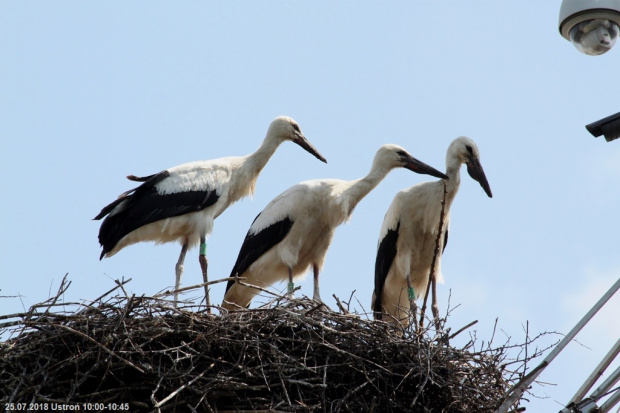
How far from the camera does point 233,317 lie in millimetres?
6883

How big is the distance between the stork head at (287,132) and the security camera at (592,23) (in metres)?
4.94

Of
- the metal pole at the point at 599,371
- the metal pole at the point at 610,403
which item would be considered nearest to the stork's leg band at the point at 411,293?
the metal pole at the point at 599,371

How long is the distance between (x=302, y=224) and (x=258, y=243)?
0.54 metres

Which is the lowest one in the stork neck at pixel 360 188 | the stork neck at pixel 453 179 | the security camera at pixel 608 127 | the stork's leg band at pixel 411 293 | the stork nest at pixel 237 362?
the stork nest at pixel 237 362

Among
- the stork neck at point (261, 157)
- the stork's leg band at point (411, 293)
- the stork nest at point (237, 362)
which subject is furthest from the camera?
the stork neck at point (261, 157)

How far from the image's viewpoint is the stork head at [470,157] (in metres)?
9.70

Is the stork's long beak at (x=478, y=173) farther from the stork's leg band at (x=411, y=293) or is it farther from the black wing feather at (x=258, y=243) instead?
the black wing feather at (x=258, y=243)

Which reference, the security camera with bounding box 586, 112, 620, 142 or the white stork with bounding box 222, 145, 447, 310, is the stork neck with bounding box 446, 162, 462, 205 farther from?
the security camera with bounding box 586, 112, 620, 142

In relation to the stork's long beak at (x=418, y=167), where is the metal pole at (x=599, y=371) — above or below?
below

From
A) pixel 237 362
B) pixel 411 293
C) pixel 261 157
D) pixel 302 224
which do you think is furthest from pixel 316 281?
pixel 237 362

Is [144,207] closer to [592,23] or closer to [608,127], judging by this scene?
[592,23]

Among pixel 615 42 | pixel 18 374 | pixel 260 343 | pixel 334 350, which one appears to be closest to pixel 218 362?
pixel 260 343

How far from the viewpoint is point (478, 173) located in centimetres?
973

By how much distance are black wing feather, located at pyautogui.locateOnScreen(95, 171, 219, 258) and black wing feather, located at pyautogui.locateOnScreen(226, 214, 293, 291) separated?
614 millimetres
